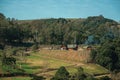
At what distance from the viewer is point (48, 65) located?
6594cm

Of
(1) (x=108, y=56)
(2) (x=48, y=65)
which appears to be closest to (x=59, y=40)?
(1) (x=108, y=56)

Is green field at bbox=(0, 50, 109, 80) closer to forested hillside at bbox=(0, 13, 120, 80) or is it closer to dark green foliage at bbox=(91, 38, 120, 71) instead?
dark green foliage at bbox=(91, 38, 120, 71)

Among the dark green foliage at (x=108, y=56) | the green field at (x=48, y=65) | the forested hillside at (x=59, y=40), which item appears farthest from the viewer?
the forested hillside at (x=59, y=40)

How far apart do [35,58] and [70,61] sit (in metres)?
9.06

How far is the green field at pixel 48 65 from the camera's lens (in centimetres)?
5849

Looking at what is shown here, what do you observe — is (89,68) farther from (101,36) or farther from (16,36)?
(101,36)

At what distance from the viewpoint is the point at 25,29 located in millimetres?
98188

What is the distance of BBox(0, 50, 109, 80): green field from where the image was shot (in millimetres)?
58487

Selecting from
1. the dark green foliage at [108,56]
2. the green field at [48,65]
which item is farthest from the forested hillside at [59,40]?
the green field at [48,65]

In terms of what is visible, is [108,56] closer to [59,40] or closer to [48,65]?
[48,65]

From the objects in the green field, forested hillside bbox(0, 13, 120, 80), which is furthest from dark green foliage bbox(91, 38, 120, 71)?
the green field

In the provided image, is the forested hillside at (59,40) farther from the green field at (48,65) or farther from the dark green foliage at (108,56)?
the green field at (48,65)

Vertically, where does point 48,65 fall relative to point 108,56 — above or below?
below

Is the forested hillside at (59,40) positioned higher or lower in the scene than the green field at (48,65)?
higher
